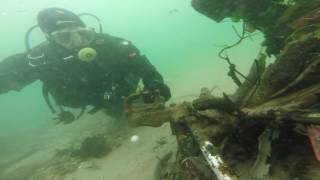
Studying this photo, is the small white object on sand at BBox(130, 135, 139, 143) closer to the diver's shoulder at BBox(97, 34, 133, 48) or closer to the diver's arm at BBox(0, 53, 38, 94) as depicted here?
the diver's shoulder at BBox(97, 34, 133, 48)

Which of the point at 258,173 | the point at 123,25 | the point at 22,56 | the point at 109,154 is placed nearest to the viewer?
the point at 258,173

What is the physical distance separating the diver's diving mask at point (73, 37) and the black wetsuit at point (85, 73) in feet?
0.53

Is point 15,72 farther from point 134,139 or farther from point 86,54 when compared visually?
point 134,139

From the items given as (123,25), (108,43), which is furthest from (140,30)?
(108,43)

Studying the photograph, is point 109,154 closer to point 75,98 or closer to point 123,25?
point 75,98

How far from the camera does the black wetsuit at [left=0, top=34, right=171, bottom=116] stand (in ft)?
21.1

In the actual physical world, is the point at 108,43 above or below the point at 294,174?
above

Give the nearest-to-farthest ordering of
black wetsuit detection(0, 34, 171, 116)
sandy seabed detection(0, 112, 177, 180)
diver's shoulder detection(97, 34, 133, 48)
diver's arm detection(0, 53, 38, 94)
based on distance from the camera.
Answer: sandy seabed detection(0, 112, 177, 180), black wetsuit detection(0, 34, 171, 116), diver's arm detection(0, 53, 38, 94), diver's shoulder detection(97, 34, 133, 48)

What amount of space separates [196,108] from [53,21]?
4.52 m

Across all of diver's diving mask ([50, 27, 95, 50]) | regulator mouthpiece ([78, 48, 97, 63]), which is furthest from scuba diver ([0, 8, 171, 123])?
regulator mouthpiece ([78, 48, 97, 63])

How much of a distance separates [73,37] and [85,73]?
657 millimetres

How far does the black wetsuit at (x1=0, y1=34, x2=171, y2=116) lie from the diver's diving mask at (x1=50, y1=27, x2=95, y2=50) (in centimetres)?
16

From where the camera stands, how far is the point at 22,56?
6.80 meters

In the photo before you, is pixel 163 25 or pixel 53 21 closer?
pixel 53 21
